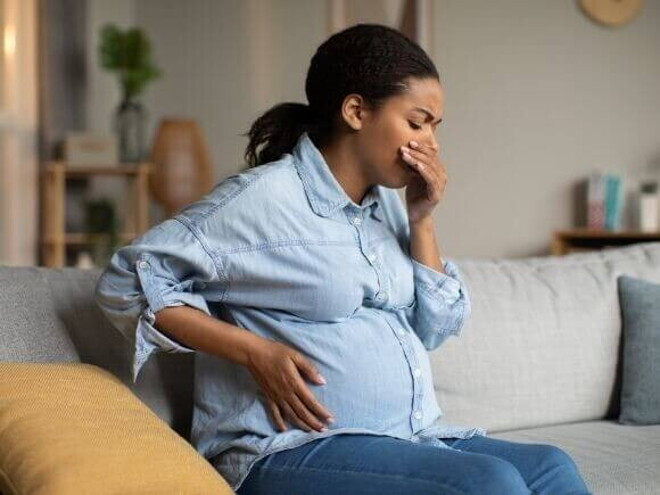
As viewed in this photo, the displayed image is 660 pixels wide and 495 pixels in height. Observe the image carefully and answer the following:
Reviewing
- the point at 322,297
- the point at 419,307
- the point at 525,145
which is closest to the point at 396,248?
the point at 419,307

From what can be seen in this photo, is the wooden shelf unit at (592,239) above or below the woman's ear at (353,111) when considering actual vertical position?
below

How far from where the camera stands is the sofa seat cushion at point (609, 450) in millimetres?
1743

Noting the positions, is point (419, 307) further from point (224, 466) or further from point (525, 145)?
point (525, 145)

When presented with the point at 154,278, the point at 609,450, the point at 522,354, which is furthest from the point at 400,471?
the point at 522,354

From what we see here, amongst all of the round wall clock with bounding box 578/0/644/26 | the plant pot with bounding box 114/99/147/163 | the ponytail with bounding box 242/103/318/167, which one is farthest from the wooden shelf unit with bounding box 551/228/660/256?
the ponytail with bounding box 242/103/318/167

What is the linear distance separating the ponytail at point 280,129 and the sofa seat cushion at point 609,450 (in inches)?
30.3

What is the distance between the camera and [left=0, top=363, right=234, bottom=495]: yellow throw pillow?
1173 millimetres

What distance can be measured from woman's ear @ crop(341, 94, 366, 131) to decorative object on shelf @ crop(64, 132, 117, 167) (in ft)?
12.2

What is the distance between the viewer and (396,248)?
1.72 m

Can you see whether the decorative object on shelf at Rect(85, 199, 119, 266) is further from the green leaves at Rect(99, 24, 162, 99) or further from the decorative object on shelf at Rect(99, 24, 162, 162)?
the green leaves at Rect(99, 24, 162, 99)

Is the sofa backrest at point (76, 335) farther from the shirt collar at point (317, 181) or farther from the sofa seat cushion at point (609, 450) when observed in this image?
the sofa seat cushion at point (609, 450)

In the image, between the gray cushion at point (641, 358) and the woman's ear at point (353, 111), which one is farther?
the gray cushion at point (641, 358)

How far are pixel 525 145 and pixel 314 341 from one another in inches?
146

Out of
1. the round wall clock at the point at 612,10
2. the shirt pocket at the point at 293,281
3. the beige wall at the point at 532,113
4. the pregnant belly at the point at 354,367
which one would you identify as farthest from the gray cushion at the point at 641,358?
the round wall clock at the point at 612,10
